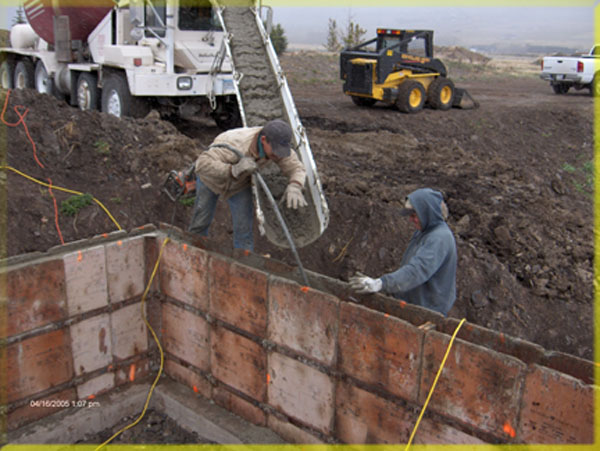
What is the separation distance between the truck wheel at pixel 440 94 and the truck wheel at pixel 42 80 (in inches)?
391

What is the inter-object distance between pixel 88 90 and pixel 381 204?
7.18m

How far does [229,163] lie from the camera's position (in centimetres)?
546

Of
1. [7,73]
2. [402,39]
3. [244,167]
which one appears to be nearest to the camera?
[244,167]

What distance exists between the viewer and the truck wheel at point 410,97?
1579cm

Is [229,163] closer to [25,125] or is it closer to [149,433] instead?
[149,433]

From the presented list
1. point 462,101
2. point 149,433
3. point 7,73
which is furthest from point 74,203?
point 462,101

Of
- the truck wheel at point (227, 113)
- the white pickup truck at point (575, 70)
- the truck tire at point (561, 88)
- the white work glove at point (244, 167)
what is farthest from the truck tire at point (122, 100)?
the truck tire at point (561, 88)

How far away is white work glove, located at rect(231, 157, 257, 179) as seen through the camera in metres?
5.23

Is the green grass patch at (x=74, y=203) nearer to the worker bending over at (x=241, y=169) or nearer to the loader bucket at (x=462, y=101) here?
the worker bending over at (x=241, y=169)

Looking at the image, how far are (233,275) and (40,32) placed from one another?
11010 mm

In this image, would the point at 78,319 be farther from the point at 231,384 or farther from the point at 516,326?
the point at 516,326

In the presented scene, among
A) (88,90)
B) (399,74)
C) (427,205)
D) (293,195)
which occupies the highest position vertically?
(399,74)

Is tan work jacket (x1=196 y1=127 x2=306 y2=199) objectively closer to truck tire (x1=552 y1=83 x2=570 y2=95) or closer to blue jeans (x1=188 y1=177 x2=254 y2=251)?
blue jeans (x1=188 y1=177 x2=254 y2=251)
